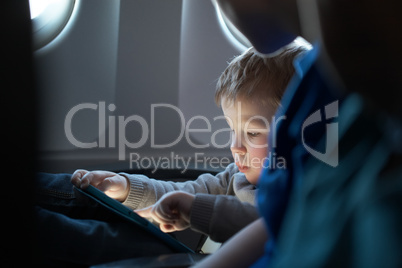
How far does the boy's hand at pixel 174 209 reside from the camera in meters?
0.63

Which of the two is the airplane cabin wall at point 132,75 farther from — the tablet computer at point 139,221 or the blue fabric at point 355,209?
the blue fabric at point 355,209

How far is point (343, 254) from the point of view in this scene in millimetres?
356

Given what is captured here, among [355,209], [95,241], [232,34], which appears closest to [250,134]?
[95,241]

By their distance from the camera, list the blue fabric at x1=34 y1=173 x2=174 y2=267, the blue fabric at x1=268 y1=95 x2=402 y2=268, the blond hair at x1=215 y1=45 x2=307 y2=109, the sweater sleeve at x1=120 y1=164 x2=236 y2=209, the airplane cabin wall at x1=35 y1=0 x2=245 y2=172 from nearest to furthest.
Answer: the blue fabric at x1=268 y1=95 x2=402 y2=268
the blue fabric at x1=34 y1=173 x2=174 y2=267
the blond hair at x1=215 y1=45 x2=307 y2=109
the sweater sleeve at x1=120 y1=164 x2=236 y2=209
the airplane cabin wall at x1=35 y1=0 x2=245 y2=172

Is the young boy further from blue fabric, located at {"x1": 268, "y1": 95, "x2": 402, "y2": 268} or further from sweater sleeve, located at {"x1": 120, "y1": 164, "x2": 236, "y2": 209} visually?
blue fabric, located at {"x1": 268, "y1": 95, "x2": 402, "y2": 268}

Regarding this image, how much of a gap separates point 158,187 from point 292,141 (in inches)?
24.5

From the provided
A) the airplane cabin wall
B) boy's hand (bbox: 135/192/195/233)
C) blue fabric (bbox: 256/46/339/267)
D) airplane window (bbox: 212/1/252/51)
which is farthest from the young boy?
airplane window (bbox: 212/1/252/51)

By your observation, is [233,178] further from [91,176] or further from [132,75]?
[132,75]

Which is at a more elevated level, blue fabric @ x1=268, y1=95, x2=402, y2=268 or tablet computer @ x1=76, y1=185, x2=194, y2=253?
blue fabric @ x1=268, y1=95, x2=402, y2=268

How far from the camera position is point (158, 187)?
103cm

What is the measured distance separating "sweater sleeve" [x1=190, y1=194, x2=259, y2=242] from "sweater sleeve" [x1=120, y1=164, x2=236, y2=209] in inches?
15.1

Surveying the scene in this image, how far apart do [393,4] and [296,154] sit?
0.20 m

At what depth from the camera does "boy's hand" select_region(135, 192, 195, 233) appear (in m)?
0.63

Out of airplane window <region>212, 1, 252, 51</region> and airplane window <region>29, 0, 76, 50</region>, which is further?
airplane window <region>212, 1, 252, 51</region>
